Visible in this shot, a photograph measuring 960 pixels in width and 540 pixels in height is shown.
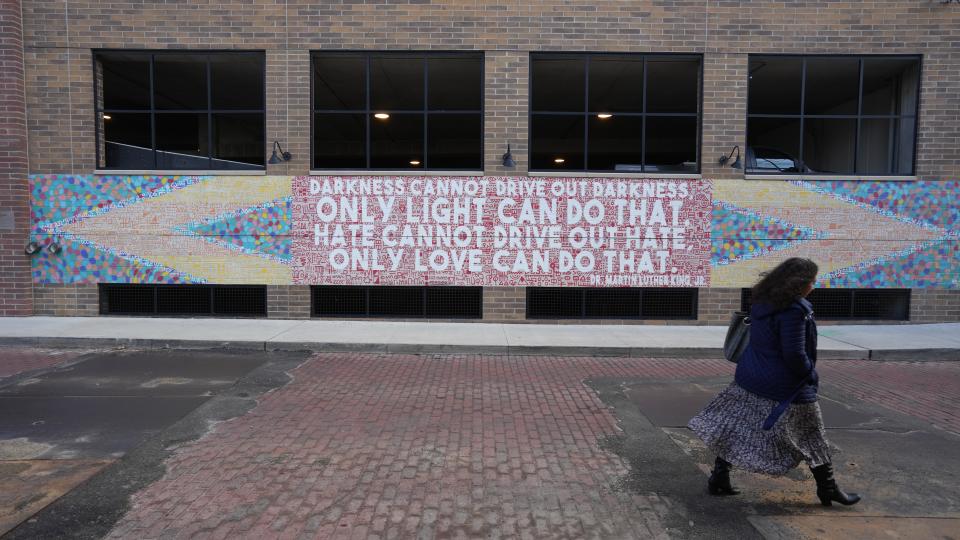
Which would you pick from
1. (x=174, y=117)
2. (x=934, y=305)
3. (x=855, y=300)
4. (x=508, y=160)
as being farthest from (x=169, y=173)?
(x=934, y=305)

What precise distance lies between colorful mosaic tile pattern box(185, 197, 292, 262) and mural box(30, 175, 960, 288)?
21 millimetres

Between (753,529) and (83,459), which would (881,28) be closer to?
(753,529)

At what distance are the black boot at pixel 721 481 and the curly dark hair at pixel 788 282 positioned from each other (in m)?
1.19

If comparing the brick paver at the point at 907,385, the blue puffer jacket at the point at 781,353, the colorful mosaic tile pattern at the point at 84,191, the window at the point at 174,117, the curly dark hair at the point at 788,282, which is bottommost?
the brick paver at the point at 907,385

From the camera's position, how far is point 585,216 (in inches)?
451

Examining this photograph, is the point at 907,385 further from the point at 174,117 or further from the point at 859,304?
the point at 174,117

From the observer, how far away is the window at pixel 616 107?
38.0 ft

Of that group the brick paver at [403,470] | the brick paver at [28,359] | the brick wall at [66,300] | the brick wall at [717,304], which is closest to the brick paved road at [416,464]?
the brick paver at [403,470]

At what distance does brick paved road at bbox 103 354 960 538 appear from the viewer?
358 cm

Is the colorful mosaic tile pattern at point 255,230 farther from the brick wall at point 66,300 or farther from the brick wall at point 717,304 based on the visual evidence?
the brick wall at point 717,304

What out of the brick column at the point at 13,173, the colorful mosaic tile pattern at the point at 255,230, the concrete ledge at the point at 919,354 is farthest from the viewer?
the colorful mosaic tile pattern at the point at 255,230

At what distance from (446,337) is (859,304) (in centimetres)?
849

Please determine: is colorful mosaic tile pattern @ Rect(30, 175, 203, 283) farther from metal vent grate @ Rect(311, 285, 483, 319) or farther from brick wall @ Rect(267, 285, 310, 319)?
metal vent grate @ Rect(311, 285, 483, 319)

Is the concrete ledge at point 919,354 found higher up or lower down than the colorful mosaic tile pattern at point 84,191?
lower down
